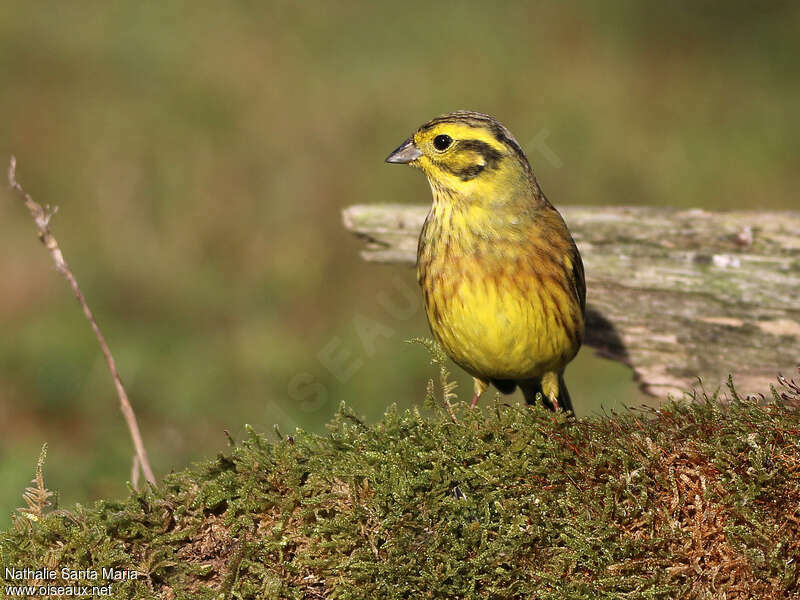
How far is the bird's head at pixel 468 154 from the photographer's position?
456cm

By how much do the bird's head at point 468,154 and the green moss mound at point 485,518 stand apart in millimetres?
1642

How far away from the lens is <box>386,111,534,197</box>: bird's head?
456cm

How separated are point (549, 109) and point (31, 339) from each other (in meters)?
6.36

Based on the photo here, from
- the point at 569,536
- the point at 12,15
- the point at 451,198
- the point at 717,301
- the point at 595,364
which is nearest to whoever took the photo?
the point at 569,536

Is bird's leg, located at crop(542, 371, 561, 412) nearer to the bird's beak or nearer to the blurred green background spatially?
the bird's beak

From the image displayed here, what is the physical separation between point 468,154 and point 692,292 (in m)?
1.67

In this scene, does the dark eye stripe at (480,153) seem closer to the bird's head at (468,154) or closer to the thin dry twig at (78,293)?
the bird's head at (468,154)

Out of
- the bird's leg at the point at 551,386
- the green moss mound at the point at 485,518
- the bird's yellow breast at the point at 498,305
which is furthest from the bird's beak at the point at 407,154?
the green moss mound at the point at 485,518

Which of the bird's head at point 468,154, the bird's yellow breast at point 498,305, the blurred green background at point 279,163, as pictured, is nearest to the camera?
the bird's yellow breast at point 498,305

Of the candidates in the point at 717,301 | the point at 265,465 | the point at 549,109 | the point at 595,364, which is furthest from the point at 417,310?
the point at 265,465

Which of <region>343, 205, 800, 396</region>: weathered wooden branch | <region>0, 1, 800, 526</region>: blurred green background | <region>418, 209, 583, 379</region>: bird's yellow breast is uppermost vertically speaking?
<region>0, 1, 800, 526</region>: blurred green background

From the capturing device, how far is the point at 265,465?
10.8 feet

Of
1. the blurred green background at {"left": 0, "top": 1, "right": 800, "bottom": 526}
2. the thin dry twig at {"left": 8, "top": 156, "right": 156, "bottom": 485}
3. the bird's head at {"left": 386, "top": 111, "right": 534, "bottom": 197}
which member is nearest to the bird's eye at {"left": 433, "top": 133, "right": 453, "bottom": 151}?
the bird's head at {"left": 386, "top": 111, "right": 534, "bottom": 197}

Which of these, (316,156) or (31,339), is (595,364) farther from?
(31,339)
